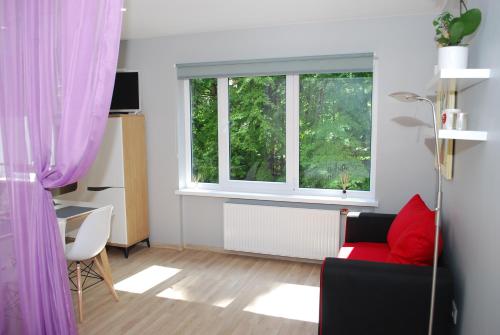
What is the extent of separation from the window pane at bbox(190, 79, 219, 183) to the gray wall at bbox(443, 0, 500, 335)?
2.67m

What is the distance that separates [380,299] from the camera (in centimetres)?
229

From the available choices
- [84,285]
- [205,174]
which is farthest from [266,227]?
[84,285]

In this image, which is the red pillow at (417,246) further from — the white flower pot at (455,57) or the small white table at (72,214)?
the small white table at (72,214)

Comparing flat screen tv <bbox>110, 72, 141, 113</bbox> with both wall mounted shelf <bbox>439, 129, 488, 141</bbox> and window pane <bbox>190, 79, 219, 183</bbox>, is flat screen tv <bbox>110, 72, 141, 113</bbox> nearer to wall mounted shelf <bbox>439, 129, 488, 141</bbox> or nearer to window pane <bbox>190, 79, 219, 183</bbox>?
window pane <bbox>190, 79, 219, 183</bbox>

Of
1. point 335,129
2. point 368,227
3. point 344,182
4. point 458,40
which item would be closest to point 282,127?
point 335,129

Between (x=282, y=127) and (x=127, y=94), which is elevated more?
(x=127, y=94)

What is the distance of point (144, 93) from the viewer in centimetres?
465

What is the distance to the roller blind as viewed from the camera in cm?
378

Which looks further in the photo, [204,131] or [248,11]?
[204,131]

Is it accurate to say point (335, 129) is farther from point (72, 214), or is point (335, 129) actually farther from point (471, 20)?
point (72, 214)

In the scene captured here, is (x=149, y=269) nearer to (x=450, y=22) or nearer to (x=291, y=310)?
(x=291, y=310)

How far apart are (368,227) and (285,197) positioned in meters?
0.95

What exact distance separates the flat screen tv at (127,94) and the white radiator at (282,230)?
1.54 metres

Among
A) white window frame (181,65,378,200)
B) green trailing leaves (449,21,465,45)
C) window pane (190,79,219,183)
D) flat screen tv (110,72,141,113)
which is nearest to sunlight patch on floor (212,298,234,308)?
white window frame (181,65,378,200)
